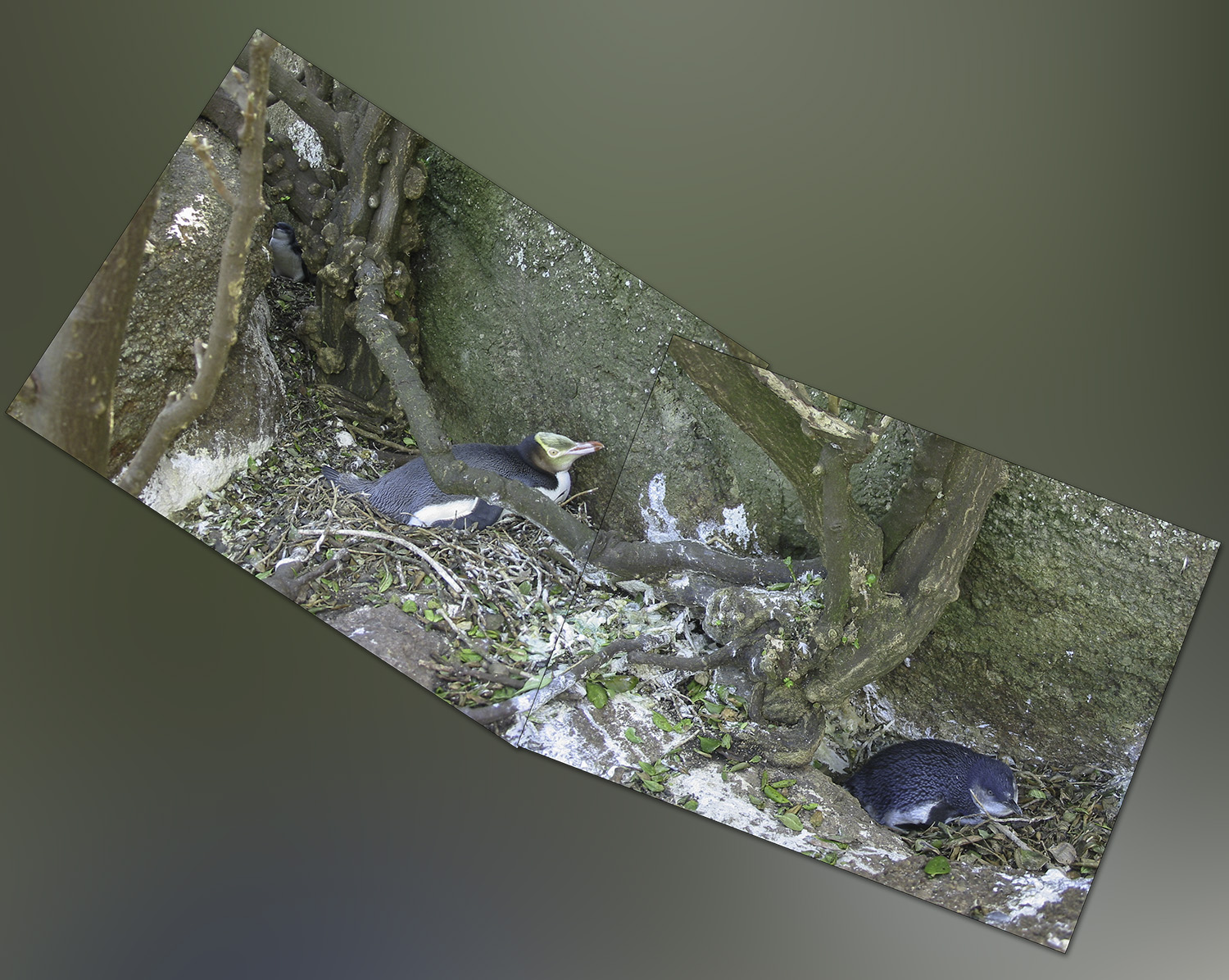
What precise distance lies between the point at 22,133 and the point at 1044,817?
10.4 ft

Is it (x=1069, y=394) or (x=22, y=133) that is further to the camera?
(x=22, y=133)

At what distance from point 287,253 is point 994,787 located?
7.10ft

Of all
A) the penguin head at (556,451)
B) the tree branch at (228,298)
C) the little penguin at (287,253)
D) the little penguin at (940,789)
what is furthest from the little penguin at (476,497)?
the little penguin at (940,789)

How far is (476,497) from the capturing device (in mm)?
2322

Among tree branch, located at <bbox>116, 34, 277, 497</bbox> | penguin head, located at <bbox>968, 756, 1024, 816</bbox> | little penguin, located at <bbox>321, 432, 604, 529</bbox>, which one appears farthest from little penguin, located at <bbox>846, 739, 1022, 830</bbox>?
tree branch, located at <bbox>116, 34, 277, 497</bbox>

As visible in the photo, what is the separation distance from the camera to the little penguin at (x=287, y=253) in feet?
7.92

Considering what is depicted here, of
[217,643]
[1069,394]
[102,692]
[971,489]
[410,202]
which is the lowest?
[102,692]

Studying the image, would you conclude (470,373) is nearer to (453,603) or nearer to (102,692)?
(453,603)

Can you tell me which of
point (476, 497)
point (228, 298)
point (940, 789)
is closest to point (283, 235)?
point (228, 298)

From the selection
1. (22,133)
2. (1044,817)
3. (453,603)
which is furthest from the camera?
(22,133)

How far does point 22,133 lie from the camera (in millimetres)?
2580

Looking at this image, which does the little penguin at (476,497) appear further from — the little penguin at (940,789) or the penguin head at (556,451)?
the little penguin at (940,789)

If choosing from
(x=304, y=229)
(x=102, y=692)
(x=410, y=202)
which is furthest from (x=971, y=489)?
(x=102, y=692)

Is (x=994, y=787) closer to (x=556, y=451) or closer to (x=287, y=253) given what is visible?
(x=556, y=451)
